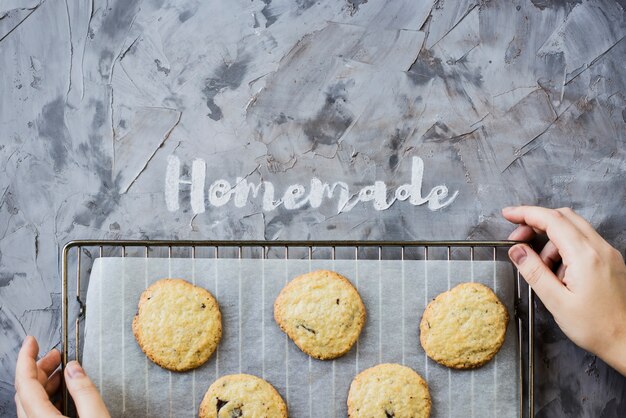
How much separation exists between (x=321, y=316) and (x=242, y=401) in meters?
0.30

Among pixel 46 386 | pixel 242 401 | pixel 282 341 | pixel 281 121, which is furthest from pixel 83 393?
pixel 281 121

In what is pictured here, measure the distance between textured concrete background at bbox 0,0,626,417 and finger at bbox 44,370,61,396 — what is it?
139mm

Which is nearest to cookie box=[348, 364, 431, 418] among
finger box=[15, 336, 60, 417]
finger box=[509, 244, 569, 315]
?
finger box=[509, 244, 569, 315]

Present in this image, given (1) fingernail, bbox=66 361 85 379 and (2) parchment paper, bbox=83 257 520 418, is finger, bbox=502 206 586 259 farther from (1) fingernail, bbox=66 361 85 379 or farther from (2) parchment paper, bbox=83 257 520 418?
(1) fingernail, bbox=66 361 85 379

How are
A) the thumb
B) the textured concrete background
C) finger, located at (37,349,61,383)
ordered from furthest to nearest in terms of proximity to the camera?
the textured concrete background < finger, located at (37,349,61,383) < the thumb

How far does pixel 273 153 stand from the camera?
1.67 metres

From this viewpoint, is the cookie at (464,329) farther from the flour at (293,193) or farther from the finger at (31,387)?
the finger at (31,387)

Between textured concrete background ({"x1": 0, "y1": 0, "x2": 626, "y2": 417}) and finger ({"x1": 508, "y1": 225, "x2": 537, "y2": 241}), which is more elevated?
textured concrete background ({"x1": 0, "y1": 0, "x2": 626, "y2": 417})

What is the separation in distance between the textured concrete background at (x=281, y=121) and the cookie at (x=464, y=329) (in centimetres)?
19

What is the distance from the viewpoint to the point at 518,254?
1.54m

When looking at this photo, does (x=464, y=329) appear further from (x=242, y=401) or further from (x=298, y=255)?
(x=242, y=401)

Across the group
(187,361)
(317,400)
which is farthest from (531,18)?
(187,361)

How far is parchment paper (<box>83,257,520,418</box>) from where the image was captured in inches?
60.8

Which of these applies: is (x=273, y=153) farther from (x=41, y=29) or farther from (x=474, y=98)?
(x=41, y=29)
